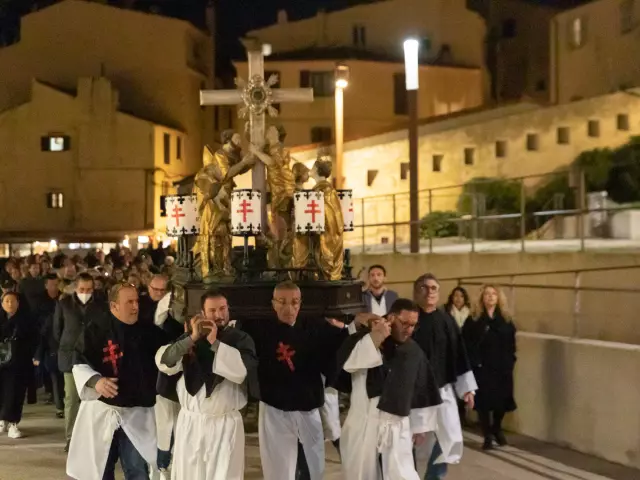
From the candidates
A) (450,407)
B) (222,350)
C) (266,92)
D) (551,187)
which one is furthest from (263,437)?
(551,187)

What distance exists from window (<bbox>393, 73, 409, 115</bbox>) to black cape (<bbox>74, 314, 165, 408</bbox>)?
30664 millimetres

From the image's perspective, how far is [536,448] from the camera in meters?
8.67

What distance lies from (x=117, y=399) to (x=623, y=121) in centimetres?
2063

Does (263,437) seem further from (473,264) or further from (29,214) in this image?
(29,214)

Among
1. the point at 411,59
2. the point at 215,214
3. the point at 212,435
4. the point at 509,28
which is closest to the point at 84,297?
the point at 215,214

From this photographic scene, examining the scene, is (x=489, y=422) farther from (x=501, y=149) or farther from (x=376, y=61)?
(x=376, y=61)

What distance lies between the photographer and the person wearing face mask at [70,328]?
857 cm

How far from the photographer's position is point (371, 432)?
5.98 metres

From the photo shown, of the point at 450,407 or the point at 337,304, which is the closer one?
the point at 450,407

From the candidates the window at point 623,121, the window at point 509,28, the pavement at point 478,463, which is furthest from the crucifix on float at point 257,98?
the window at point 509,28

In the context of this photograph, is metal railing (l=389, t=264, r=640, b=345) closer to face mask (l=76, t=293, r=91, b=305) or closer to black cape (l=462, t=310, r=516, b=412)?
black cape (l=462, t=310, r=516, b=412)


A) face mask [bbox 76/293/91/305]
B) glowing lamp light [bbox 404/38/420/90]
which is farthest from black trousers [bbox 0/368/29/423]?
glowing lamp light [bbox 404/38/420/90]

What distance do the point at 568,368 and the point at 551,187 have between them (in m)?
13.1

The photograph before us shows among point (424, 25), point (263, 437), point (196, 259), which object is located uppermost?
point (424, 25)
